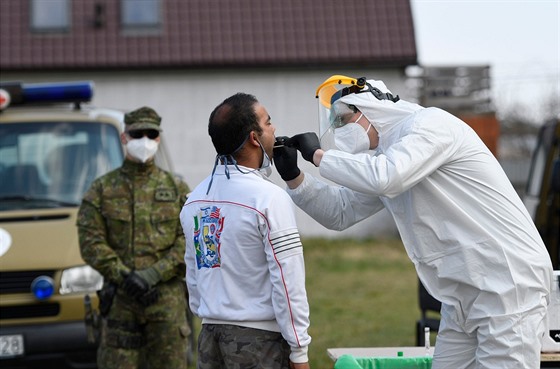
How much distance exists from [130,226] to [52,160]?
1901mm

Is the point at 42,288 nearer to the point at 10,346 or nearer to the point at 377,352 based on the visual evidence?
the point at 10,346

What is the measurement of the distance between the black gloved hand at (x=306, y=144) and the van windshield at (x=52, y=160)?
3.57 metres

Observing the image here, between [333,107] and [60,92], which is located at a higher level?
[60,92]

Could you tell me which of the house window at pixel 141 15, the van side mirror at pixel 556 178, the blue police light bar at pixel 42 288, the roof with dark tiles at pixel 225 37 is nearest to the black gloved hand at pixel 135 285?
the blue police light bar at pixel 42 288

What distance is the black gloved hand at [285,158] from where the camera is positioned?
4.63m

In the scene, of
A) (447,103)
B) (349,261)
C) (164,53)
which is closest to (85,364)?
(349,261)

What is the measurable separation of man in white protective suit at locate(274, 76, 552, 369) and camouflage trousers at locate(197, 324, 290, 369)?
0.68 m

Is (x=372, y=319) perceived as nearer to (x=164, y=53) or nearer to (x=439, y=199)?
(x=439, y=199)

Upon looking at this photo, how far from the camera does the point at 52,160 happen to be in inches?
318

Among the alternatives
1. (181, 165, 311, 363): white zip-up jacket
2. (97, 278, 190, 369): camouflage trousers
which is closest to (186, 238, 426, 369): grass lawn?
(97, 278, 190, 369): camouflage trousers

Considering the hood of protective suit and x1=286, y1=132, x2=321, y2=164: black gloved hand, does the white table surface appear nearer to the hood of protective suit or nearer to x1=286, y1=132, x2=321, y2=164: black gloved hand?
x1=286, y1=132, x2=321, y2=164: black gloved hand

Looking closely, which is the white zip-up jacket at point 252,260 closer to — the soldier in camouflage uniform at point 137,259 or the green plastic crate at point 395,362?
the green plastic crate at point 395,362

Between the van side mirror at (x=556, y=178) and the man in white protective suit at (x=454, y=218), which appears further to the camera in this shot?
the van side mirror at (x=556, y=178)

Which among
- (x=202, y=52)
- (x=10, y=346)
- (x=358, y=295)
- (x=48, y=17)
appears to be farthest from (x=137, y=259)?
(x=48, y=17)
